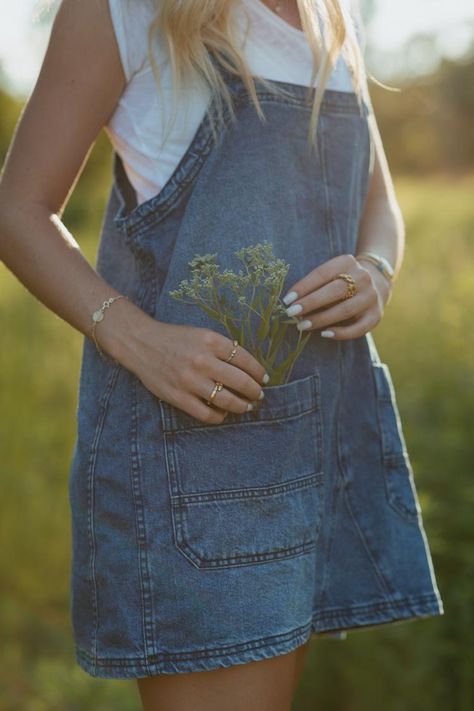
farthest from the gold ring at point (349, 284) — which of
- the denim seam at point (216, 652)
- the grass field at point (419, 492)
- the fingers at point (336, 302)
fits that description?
the grass field at point (419, 492)

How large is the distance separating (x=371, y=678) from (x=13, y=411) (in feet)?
6.64

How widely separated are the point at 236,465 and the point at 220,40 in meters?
0.67

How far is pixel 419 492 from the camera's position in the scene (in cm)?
288

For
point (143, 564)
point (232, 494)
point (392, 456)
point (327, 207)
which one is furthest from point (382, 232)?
point (143, 564)

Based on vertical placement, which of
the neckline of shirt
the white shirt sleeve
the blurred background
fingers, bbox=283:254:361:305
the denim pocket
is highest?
the white shirt sleeve

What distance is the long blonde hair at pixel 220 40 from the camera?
1.43 metres

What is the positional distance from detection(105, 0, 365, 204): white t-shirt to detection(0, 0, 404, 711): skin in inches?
1.2

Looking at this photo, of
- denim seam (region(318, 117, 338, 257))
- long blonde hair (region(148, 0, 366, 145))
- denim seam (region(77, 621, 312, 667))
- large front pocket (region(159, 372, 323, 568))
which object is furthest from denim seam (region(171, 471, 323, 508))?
long blonde hair (region(148, 0, 366, 145))

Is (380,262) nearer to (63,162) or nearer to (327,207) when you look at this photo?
(327,207)

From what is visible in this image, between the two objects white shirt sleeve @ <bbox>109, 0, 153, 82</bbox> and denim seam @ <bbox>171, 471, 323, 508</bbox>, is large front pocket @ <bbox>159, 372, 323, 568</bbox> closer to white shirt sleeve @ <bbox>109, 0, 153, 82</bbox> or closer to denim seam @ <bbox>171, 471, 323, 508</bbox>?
denim seam @ <bbox>171, 471, 323, 508</bbox>

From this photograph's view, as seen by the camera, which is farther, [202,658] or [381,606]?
[381,606]

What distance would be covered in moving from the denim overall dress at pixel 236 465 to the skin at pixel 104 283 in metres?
0.05

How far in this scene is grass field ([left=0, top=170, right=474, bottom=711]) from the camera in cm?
270

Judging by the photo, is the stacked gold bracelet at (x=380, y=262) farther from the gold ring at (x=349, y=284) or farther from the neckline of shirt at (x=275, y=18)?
the neckline of shirt at (x=275, y=18)
